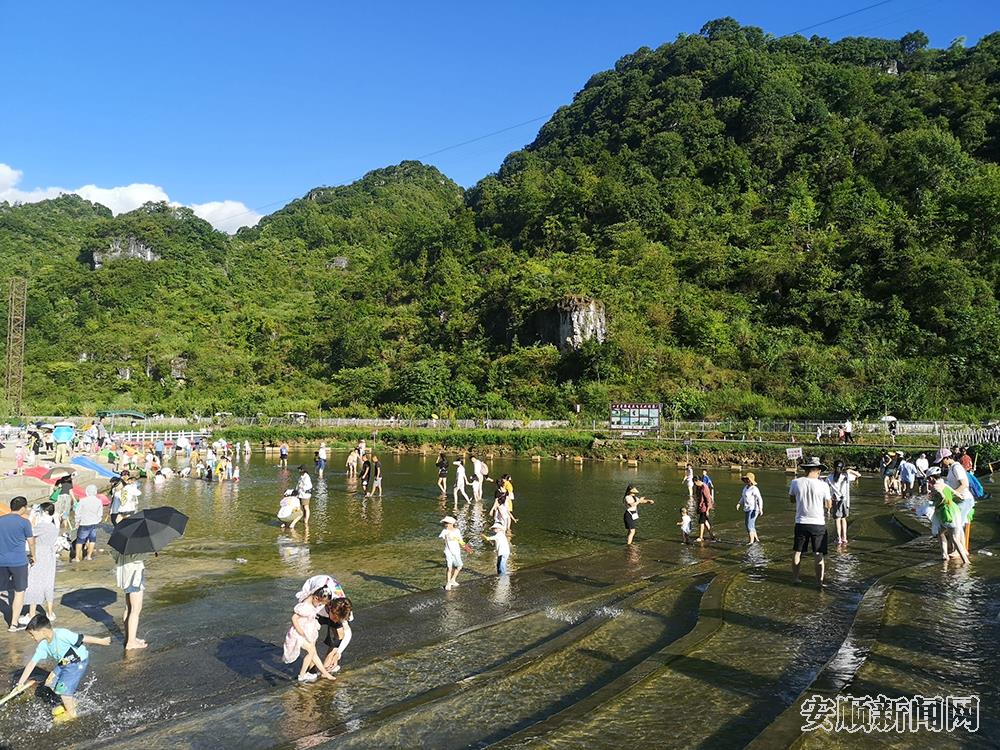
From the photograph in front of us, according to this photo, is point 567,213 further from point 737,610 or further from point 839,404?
point 737,610

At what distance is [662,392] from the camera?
5206 centimetres

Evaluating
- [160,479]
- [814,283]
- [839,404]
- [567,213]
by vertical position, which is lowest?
[160,479]

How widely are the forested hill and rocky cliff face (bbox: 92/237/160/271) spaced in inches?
13.3

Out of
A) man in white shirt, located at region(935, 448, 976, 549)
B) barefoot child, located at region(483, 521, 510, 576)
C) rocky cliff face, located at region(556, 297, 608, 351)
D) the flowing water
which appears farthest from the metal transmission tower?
man in white shirt, located at region(935, 448, 976, 549)

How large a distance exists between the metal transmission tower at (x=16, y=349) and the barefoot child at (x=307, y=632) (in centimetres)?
6935

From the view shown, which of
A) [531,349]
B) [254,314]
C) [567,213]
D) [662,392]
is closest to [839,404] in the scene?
[662,392]

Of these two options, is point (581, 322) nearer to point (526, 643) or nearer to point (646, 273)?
point (646, 273)

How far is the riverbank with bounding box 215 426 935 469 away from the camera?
36.6 metres

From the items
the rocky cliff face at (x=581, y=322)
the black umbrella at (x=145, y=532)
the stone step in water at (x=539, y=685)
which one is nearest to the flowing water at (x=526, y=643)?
the stone step in water at (x=539, y=685)

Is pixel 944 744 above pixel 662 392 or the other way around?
the other way around

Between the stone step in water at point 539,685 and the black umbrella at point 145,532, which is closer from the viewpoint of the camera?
the stone step in water at point 539,685

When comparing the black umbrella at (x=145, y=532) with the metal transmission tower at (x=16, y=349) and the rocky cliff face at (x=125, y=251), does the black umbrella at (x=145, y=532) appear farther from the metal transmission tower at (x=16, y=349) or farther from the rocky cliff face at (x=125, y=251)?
the rocky cliff face at (x=125, y=251)

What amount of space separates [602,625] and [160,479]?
946 inches

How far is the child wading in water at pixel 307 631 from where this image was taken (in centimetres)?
686
